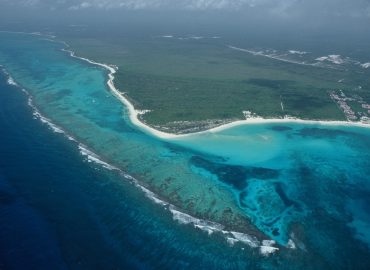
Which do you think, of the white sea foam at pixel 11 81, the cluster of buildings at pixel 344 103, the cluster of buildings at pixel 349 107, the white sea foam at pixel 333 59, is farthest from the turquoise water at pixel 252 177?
the white sea foam at pixel 333 59

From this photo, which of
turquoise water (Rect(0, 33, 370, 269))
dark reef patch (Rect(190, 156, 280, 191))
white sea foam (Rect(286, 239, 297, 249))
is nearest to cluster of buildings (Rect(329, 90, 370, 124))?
turquoise water (Rect(0, 33, 370, 269))

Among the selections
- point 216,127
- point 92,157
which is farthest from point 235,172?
point 92,157

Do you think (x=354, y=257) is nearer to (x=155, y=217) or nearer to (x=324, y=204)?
(x=324, y=204)

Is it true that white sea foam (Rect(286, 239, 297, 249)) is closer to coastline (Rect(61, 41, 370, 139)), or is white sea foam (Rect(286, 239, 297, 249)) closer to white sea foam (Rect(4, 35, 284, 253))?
white sea foam (Rect(4, 35, 284, 253))

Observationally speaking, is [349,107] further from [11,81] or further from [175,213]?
[11,81]

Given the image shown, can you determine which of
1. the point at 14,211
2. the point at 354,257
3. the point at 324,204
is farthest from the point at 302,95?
the point at 14,211

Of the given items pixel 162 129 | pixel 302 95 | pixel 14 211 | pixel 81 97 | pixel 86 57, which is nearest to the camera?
pixel 14 211
